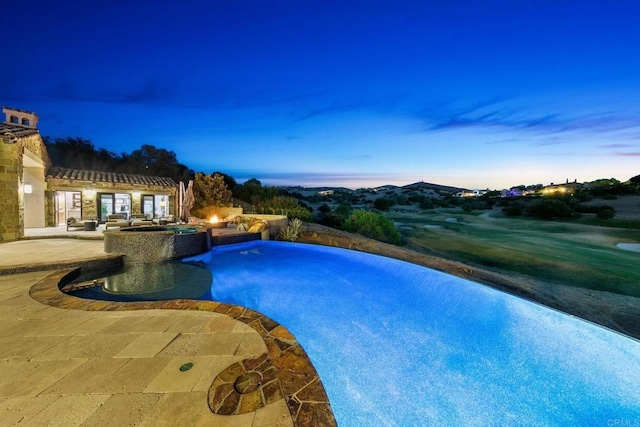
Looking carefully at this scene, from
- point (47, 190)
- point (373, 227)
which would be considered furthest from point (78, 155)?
point (373, 227)

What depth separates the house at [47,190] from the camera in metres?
8.16

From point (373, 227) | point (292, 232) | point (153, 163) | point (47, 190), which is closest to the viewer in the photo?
point (292, 232)

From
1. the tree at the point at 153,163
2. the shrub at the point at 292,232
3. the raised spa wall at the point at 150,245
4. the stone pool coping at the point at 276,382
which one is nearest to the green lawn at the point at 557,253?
the shrub at the point at 292,232

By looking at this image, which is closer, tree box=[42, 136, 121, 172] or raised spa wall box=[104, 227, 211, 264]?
raised spa wall box=[104, 227, 211, 264]

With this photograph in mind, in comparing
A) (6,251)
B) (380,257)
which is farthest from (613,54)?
(6,251)

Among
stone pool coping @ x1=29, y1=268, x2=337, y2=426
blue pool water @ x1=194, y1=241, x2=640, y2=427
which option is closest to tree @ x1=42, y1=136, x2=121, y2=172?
blue pool water @ x1=194, y1=241, x2=640, y2=427

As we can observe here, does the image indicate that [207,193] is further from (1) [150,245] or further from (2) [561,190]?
(2) [561,190]

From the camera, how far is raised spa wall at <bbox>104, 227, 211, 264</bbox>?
6.96 m

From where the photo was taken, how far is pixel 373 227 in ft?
42.3

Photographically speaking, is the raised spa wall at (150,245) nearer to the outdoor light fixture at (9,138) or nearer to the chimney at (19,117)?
the outdoor light fixture at (9,138)

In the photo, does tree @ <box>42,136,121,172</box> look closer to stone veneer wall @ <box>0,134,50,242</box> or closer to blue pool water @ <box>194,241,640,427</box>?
stone veneer wall @ <box>0,134,50,242</box>

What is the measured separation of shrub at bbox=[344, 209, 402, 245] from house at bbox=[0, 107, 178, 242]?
11.7 m

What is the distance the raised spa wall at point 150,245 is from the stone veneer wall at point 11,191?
3900 mm

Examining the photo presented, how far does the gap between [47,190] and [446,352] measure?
16883 mm
